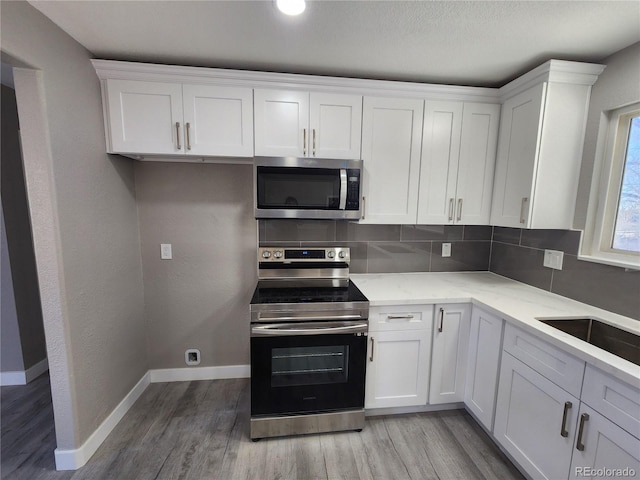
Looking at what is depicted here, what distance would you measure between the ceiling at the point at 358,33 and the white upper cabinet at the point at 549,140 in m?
0.13

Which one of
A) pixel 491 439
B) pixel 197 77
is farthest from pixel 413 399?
pixel 197 77

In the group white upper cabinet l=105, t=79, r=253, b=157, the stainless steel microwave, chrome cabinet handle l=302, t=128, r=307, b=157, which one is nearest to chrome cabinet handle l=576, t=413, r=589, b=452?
the stainless steel microwave

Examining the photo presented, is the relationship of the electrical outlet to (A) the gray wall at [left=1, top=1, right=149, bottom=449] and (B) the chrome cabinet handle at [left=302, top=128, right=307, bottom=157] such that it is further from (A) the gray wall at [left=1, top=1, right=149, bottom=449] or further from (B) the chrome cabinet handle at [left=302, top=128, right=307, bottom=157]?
(B) the chrome cabinet handle at [left=302, top=128, right=307, bottom=157]

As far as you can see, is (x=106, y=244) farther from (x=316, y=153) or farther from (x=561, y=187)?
(x=561, y=187)

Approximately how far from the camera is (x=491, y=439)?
181cm

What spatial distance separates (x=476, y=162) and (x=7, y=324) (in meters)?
3.87

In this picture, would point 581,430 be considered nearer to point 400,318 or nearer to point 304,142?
point 400,318

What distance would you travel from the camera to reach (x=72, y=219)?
1529 millimetres

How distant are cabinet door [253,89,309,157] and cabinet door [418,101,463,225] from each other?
89 centimetres

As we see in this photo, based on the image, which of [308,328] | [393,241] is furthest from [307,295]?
[393,241]

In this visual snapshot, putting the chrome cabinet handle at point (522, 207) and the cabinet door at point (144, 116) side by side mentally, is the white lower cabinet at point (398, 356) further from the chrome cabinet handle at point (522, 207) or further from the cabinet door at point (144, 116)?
the cabinet door at point (144, 116)

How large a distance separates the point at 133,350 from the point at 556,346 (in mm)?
2687

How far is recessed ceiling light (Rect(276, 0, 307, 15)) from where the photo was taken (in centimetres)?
122

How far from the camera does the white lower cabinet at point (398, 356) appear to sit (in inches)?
72.5
